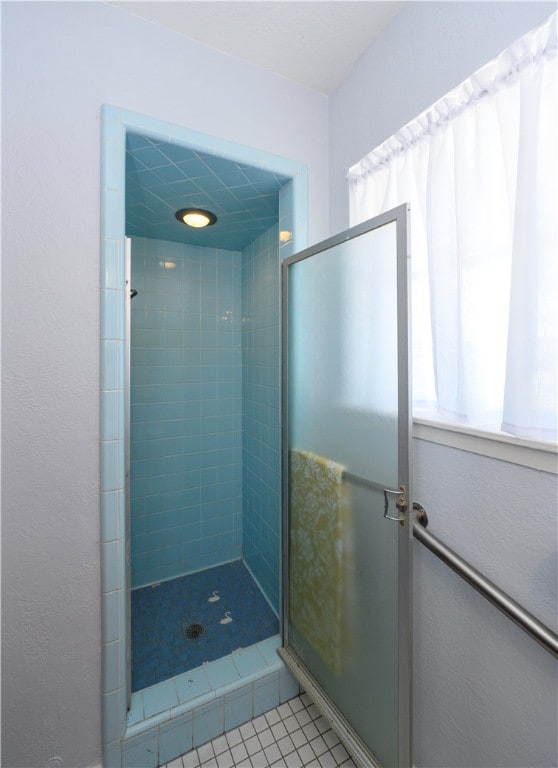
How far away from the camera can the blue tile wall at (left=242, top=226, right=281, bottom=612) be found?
1.84 meters

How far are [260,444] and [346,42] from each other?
1.88m

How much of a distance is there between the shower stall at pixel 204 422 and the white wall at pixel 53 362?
1.66 ft

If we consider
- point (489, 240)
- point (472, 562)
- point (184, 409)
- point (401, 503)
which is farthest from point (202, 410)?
point (489, 240)

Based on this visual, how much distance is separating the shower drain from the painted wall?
39.6 inches

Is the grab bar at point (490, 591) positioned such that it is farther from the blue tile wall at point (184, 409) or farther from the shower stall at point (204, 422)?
the blue tile wall at point (184, 409)

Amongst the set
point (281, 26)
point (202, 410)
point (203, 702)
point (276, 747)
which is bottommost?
point (276, 747)

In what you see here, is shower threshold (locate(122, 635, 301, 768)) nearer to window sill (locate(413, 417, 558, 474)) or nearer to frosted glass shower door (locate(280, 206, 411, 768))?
frosted glass shower door (locate(280, 206, 411, 768))

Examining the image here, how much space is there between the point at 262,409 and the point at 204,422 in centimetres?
49

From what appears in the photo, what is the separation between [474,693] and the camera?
2.82 ft

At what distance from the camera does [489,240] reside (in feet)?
2.70

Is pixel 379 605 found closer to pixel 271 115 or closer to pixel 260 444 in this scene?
pixel 260 444

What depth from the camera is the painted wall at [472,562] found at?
29.0 inches

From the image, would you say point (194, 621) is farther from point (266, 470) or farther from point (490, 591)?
point (490, 591)

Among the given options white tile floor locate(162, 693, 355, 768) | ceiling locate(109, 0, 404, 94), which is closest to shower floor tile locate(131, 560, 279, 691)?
white tile floor locate(162, 693, 355, 768)
